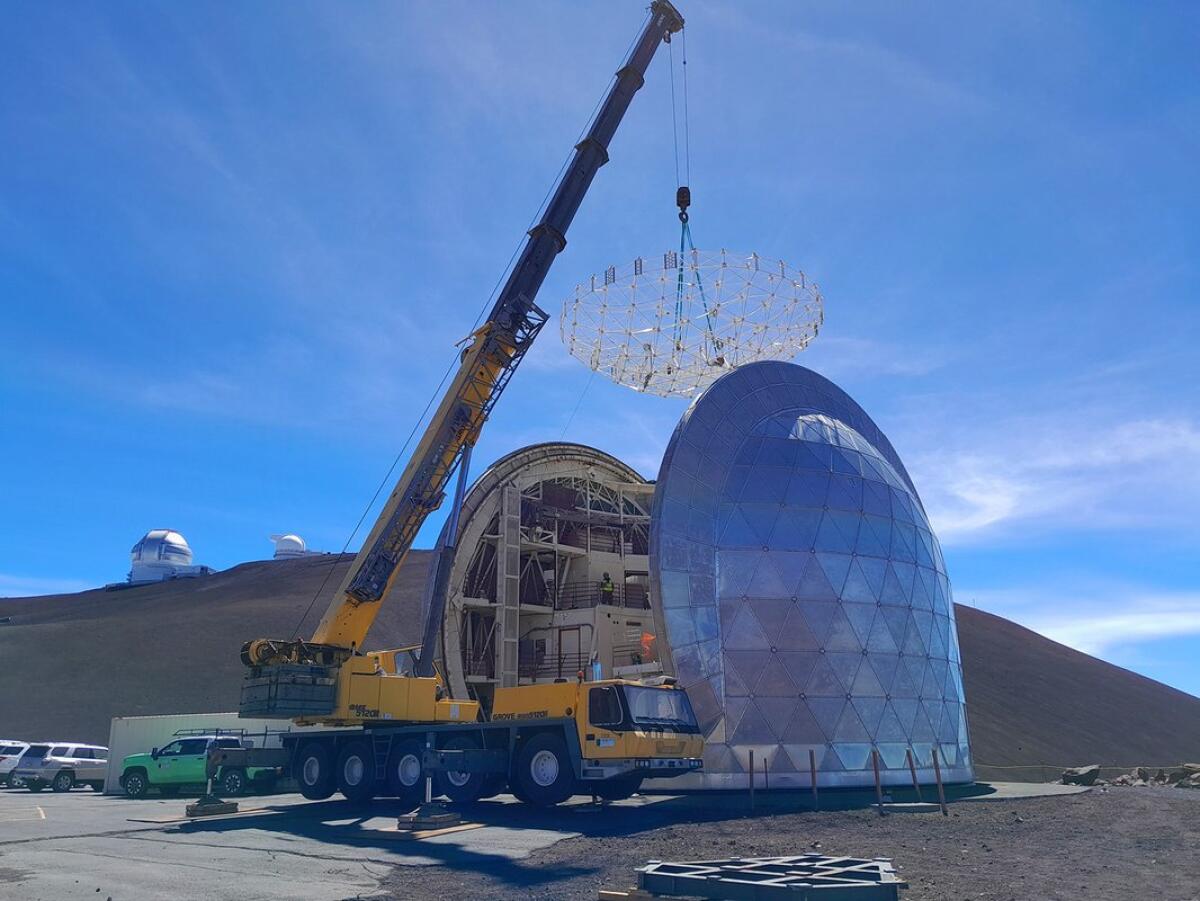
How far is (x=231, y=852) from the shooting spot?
13930mm

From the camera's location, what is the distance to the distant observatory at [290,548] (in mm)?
108125

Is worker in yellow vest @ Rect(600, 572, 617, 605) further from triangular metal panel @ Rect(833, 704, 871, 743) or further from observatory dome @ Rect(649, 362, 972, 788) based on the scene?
triangular metal panel @ Rect(833, 704, 871, 743)

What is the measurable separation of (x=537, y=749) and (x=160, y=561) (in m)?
94.2

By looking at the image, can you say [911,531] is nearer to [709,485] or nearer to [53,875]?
[709,485]

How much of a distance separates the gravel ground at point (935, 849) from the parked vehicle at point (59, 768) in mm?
23523

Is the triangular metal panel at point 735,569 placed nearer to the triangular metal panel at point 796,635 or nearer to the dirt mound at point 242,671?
the triangular metal panel at point 796,635

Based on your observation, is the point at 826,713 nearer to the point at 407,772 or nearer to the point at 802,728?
the point at 802,728

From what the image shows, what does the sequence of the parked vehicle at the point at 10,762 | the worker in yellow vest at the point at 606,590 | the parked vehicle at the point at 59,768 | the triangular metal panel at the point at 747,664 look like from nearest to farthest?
the triangular metal panel at the point at 747,664 < the parked vehicle at the point at 59,768 < the parked vehicle at the point at 10,762 < the worker in yellow vest at the point at 606,590

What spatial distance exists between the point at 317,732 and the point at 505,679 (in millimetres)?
7976

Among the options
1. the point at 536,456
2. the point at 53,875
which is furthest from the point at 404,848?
the point at 536,456

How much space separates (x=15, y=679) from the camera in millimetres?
62531

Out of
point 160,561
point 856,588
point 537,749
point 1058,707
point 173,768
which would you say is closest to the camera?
point 537,749

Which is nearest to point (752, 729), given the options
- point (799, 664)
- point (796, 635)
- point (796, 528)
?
point (799, 664)

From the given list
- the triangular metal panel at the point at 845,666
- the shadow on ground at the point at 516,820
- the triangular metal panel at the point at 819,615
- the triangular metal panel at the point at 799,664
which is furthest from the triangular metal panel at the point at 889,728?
the triangular metal panel at the point at 819,615
